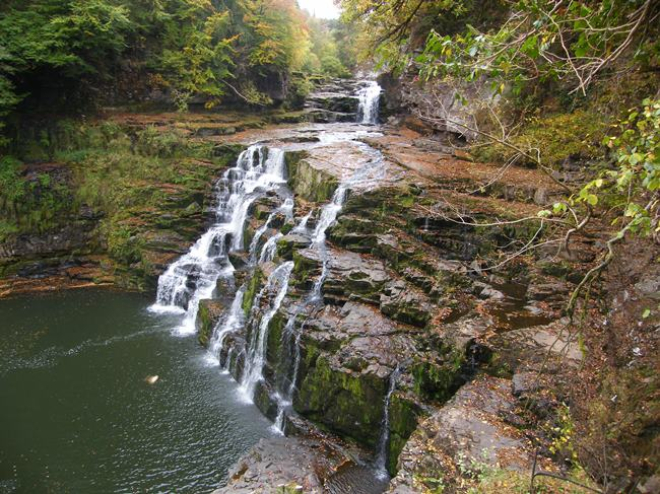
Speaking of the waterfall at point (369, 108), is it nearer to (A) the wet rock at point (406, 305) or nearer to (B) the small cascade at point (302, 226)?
(B) the small cascade at point (302, 226)

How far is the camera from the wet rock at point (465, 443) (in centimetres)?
612

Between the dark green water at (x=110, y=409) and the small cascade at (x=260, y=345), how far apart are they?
45cm

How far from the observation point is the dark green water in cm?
891

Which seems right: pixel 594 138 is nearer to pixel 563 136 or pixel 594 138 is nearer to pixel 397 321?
pixel 563 136

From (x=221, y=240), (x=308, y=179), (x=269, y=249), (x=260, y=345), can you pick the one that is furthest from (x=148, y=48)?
(x=260, y=345)

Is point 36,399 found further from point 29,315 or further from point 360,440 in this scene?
point 360,440

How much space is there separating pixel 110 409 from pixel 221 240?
310 inches

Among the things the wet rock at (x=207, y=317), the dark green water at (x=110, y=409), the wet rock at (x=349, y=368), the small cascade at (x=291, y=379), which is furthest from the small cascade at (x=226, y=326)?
the wet rock at (x=349, y=368)

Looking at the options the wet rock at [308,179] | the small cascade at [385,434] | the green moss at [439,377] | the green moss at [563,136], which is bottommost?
the small cascade at [385,434]

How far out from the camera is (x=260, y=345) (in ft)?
38.8

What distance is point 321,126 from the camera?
24797 mm

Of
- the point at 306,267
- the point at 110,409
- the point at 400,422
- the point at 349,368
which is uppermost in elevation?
the point at 306,267

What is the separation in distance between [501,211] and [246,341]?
26.5 ft

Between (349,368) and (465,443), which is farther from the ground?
(465,443)
